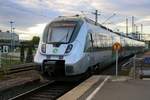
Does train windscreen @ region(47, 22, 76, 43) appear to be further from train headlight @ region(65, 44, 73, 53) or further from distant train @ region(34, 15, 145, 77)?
train headlight @ region(65, 44, 73, 53)

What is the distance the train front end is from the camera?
17281mm

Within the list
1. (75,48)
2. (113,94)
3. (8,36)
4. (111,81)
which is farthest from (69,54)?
(8,36)

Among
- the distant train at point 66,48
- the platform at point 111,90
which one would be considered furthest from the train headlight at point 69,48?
the platform at point 111,90

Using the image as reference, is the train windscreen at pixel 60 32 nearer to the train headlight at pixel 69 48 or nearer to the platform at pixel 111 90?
the train headlight at pixel 69 48

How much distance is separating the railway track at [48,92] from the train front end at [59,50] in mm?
679

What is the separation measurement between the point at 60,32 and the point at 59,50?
4.05 feet

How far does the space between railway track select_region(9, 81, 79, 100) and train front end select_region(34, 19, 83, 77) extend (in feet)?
2.23

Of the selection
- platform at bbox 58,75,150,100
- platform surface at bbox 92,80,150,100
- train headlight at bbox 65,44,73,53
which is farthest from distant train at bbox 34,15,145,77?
platform surface at bbox 92,80,150,100

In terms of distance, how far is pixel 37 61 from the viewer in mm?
17875

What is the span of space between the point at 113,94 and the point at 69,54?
488cm

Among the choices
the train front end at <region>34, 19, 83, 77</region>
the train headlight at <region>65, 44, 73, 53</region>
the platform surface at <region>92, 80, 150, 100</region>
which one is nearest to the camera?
the platform surface at <region>92, 80, 150, 100</region>

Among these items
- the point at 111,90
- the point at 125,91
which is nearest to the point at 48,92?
the point at 111,90

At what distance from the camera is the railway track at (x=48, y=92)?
49.4 ft

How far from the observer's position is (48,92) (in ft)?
54.8
